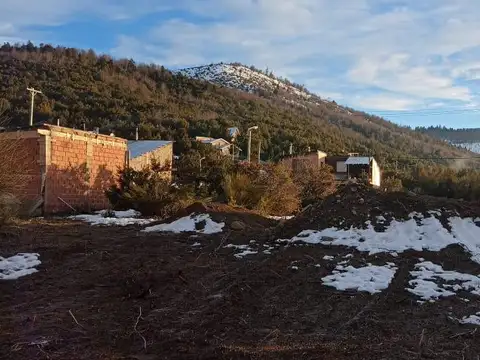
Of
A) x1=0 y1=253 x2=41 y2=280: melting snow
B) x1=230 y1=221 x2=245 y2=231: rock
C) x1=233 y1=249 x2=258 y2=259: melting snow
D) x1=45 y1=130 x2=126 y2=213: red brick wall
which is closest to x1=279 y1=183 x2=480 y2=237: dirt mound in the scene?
x1=233 y1=249 x2=258 y2=259: melting snow

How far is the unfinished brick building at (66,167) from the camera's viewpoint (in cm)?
1936

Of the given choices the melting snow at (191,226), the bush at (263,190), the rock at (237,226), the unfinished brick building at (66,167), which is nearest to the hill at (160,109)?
the unfinished brick building at (66,167)

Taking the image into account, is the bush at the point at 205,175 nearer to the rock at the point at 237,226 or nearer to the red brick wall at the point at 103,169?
the red brick wall at the point at 103,169

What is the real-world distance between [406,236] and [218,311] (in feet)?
18.3

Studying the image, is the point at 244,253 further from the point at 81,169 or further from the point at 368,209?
the point at 81,169

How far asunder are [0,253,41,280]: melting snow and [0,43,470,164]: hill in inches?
1163

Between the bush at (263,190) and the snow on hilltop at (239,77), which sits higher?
the snow on hilltop at (239,77)

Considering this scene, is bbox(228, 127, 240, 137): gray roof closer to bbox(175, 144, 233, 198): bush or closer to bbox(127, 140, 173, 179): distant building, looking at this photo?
bbox(127, 140, 173, 179): distant building

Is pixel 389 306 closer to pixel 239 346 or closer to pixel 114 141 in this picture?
pixel 239 346

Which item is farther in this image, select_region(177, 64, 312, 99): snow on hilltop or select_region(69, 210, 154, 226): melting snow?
select_region(177, 64, 312, 99): snow on hilltop

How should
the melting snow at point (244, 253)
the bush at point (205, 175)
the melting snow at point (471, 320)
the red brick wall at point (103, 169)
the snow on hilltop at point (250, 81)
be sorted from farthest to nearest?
the snow on hilltop at point (250, 81)
the bush at point (205, 175)
the red brick wall at point (103, 169)
the melting snow at point (244, 253)
the melting snow at point (471, 320)

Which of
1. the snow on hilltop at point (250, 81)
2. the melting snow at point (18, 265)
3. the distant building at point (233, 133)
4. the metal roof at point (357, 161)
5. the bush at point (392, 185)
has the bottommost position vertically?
the melting snow at point (18, 265)

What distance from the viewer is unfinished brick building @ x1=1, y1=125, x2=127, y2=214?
19359 mm

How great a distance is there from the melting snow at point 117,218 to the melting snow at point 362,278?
930cm
